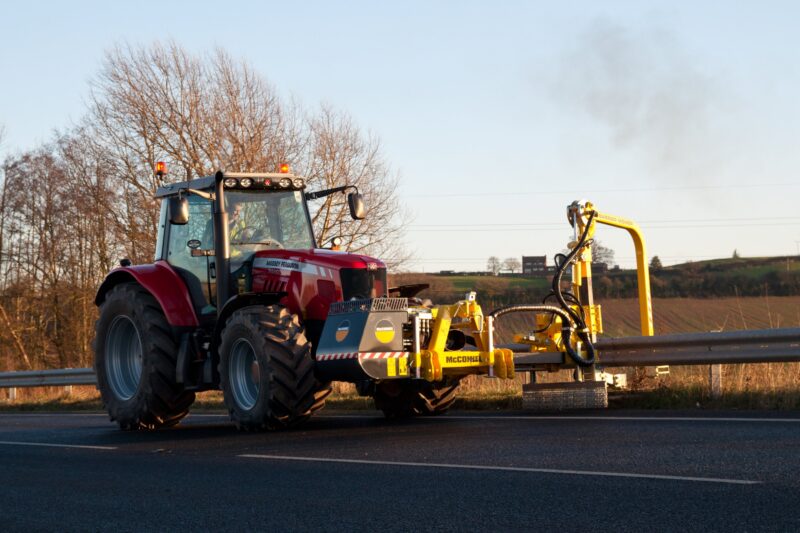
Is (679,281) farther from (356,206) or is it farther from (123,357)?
(356,206)

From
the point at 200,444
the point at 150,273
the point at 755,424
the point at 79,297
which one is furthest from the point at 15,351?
the point at 755,424

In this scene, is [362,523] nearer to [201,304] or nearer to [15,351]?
[201,304]

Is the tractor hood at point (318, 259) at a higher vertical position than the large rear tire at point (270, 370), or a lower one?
higher

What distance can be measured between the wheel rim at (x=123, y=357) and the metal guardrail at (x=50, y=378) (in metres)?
6.89

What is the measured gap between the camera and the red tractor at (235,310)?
36.0ft

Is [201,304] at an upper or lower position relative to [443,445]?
upper

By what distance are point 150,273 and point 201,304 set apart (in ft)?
2.87

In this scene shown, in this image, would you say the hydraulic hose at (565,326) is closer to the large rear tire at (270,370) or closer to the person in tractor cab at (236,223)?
the large rear tire at (270,370)

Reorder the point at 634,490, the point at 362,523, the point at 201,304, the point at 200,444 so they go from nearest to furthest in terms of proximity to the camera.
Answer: the point at 362,523, the point at 634,490, the point at 200,444, the point at 201,304

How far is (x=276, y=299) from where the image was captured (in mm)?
11906

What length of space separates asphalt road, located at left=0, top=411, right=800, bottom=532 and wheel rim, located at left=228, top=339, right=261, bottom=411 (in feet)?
1.34

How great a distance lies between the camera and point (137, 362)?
13.7 meters

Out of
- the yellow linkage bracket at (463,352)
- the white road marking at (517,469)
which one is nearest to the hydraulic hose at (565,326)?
the yellow linkage bracket at (463,352)

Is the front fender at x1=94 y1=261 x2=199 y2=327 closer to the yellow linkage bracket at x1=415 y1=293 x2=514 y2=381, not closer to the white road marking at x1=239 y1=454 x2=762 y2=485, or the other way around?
the yellow linkage bracket at x1=415 y1=293 x2=514 y2=381
